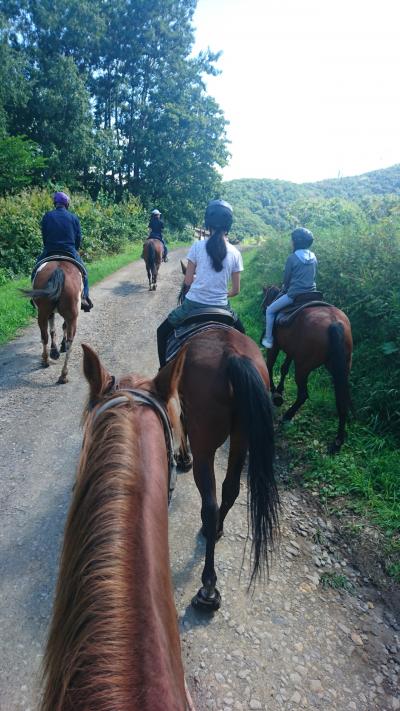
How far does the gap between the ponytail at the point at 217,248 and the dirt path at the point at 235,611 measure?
2.34 metres

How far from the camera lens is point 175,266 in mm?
17047

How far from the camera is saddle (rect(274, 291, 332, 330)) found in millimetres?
5199

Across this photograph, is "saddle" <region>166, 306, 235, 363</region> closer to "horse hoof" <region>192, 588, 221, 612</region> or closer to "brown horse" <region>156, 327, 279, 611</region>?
"brown horse" <region>156, 327, 279, 611</region>

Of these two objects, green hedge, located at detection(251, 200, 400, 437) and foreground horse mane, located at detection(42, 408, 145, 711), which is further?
green hedge, located at detection(251, 200, 400, 437)

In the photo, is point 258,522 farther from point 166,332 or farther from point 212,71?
point 212,71

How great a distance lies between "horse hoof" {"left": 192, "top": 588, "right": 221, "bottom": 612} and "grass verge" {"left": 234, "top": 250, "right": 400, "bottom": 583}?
1.53 metres

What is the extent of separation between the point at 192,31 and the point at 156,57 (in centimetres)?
412

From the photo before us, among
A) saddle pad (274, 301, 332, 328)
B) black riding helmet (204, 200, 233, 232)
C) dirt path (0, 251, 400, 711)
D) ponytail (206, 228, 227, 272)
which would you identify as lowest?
dirt path (0, 251, 400, 711)

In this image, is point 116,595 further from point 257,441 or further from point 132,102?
point 132,102

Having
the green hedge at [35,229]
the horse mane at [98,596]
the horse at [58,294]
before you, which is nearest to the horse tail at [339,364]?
the horse mane at [98,596]

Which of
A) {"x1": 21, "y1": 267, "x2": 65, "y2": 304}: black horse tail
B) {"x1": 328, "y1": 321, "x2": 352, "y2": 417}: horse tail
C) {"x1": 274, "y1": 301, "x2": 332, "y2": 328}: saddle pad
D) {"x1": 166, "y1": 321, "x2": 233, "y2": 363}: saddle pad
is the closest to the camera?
{"x1": 166, "y1": 321, "x2": 233, "y2": 363}: saddle pad

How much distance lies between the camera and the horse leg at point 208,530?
8.89 feet

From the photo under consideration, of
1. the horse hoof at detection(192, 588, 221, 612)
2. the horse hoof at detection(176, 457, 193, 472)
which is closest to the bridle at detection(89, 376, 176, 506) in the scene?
the horse hoof at detection(192, 588, 221, 612)

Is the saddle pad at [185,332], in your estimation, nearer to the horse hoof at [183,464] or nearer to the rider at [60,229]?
the horse hoof at [183,464]
